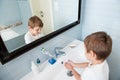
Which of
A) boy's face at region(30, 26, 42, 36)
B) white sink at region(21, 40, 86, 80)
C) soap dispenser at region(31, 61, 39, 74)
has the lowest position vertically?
white sink at region(21, 40, 86, 80)

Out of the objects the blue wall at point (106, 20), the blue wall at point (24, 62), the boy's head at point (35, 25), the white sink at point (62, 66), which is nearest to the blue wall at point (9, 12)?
the boy's head at point (35, 25)

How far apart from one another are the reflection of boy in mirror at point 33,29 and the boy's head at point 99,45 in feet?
1.39

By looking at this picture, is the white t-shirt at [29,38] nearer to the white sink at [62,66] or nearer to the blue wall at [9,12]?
the blue wall at [9,12]

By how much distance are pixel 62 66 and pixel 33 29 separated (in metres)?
0.48

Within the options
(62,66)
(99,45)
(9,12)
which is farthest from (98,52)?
(9,12)

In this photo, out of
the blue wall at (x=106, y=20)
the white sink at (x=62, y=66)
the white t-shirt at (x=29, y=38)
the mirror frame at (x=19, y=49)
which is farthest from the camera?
the blue wall at (x=106, y=20)

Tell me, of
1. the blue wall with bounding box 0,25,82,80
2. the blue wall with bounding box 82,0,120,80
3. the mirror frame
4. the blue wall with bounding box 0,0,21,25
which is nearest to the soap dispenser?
the blue wall with bounding box 0,25,82,80

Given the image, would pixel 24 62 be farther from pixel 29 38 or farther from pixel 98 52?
pixel 98 52

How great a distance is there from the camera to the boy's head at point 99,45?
2.57 feet

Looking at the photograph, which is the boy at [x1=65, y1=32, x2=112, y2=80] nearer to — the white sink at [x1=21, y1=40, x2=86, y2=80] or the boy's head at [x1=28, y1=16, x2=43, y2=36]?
the white sink at [x1=21, y1=40, x2=86, y2=80]

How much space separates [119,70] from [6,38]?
1.32 meters

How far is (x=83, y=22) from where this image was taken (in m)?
1.43

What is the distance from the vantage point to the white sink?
997mm

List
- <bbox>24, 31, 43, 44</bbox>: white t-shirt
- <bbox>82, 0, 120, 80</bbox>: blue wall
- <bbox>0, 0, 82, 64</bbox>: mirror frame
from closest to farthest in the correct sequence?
<bbox>0, 0, 82, 64</bbox>: mirror frame, <bbox>24, 31, 43, 44</bbox>: white t-shirt, <bbox>82, 0, 120, 80</bbox>: blue wall
